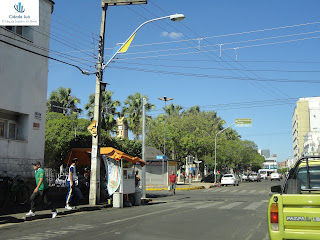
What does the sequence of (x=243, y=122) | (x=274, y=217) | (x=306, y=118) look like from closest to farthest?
1. (x=274, y=217)
2. (x=243, y=122)
3. (x=306, y=118)

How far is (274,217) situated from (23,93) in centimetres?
1216

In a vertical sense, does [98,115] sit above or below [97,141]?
above

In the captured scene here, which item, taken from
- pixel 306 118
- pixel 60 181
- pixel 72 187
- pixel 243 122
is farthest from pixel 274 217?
pixel 306 118

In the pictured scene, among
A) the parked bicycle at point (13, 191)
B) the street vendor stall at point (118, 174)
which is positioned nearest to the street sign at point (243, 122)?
the street vendor stall at point (118, 174)

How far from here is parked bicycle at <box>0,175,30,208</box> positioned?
12706mm

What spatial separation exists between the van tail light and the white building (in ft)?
37.0

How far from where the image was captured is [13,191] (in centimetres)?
1298

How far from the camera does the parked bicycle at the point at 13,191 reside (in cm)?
1271

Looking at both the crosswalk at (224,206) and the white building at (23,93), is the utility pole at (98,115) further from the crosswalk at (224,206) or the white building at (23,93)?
the crosswalk at (224,206)

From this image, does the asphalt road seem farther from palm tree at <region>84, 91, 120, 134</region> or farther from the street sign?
palm tree at <region>84, 91, 120, 134</region>

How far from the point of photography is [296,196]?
4867 millimetres

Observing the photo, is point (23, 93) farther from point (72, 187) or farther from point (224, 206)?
point (224, 206)

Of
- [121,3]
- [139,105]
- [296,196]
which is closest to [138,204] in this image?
[121,3]

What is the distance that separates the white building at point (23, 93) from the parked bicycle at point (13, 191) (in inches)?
20.6
